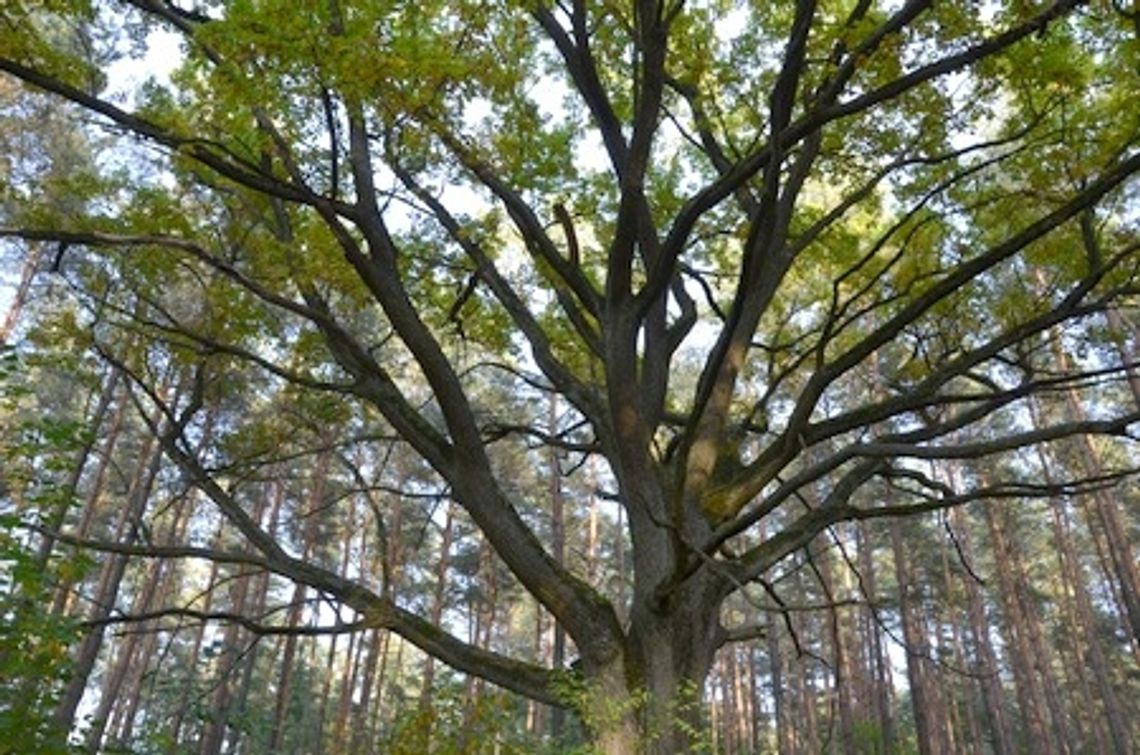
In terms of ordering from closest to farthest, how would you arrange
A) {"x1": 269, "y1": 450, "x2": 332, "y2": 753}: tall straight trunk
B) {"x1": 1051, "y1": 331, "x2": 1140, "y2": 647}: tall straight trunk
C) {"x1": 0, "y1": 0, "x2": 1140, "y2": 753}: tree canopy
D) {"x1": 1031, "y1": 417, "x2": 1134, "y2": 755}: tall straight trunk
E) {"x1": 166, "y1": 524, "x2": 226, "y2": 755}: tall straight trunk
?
{"x1": 0, "y1": 0, "x2": 1140, "y2": 753}: tree canopy, {"x1": 166, "y1": 524, "x2": 226, "y2": 755}: tall straight trunk, {"x1": 1051, "y1": 331, "x2": 1140, "y2": 647}: tall straight trunk, {"x1": 269, "y1": 450, "x2": 332, "y2": 753}: tall straight trunk, {"x1": 1031, "y1": 417, "x2": 1134, "y2": 755}: tall straight trunk

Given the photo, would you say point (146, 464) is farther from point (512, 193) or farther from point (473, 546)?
point (512, 193)

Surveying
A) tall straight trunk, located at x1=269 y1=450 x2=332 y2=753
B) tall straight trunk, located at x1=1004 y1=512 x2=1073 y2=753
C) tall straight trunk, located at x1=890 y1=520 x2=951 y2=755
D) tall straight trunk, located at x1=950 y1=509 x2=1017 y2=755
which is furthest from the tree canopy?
tall straight trunk, located at x1=1004 y1=512 x2=1073 y2=753

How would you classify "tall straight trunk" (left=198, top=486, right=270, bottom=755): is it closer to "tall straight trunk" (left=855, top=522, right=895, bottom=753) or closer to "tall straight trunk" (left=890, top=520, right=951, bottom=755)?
"tall straight trunk" (left=855, top=522, right=895, bottom=753)

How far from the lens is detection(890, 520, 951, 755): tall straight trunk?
643 inches

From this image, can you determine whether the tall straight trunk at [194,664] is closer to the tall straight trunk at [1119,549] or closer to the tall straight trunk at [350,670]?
the tall straight trunk at [350,670]

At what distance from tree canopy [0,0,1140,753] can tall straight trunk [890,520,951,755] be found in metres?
4.81

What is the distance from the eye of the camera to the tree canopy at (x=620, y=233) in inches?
163

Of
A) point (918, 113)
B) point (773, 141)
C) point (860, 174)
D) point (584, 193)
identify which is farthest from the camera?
point (584, 193)

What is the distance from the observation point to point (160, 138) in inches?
167

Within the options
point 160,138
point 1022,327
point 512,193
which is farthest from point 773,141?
point 160,138

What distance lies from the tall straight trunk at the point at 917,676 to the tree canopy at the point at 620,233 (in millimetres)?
4811

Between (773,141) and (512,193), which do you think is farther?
(512,193)

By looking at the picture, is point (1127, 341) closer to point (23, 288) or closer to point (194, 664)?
point (194, 664)

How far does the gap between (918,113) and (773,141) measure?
229 cm
